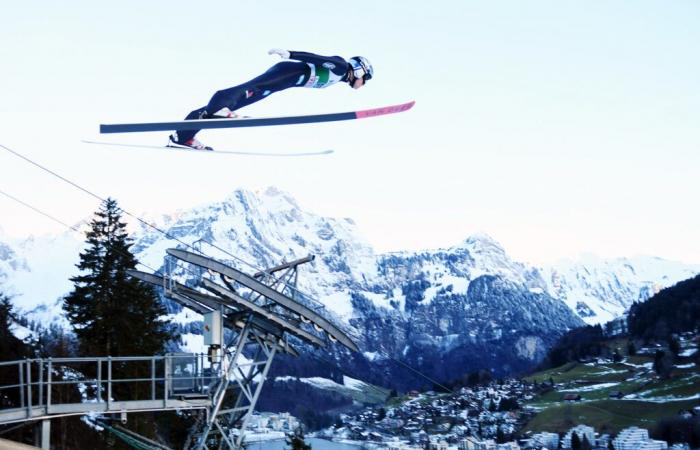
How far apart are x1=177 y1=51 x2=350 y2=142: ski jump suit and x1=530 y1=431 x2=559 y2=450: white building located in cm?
17654

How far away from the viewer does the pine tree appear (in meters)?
43.3

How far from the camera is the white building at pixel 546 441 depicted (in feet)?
606

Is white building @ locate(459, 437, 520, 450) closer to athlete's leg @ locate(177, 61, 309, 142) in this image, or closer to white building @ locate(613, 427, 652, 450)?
white building @ locate(613, 427, 652, 450)

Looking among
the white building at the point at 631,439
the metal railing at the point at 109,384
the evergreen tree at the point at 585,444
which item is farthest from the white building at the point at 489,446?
the metal railing at the point at 109,384

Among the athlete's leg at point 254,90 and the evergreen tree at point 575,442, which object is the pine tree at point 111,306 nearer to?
the athlete's leg at point 254,90

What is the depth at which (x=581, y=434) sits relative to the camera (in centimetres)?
18400

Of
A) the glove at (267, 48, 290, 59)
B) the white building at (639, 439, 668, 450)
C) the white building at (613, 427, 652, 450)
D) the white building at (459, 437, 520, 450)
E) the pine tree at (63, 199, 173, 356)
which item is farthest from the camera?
the white building at (459, 437, 520, 450)

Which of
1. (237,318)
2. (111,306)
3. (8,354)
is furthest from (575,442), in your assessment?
(237,318)

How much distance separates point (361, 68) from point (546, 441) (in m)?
177

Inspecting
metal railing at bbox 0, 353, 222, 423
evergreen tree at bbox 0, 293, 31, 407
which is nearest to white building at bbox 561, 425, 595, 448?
metal railing at bbox 0, 353, 222, 423

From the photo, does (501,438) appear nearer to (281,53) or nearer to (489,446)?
(489,446)

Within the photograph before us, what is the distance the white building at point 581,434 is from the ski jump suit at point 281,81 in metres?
168

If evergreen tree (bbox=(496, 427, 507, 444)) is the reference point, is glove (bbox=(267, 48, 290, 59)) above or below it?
above

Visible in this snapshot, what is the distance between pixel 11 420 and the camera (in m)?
21.9
